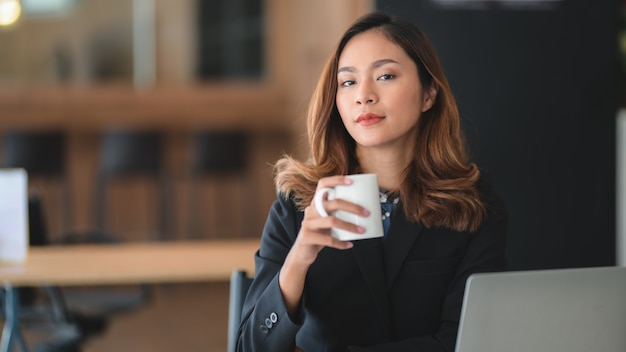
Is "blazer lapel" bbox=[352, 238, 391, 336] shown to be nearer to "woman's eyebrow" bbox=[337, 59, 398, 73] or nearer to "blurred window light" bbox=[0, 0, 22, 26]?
"woman's eyebrow" bbox=[337, 59, 398, 73]

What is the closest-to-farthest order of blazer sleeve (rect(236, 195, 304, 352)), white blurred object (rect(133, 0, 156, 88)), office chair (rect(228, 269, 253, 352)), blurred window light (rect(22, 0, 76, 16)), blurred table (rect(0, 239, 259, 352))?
blazer sleeve (rect(236, 195, 304, 352)), office chair (rect(228, 269, 253, 352)), blurred table (rect(0, 239, 259, 352)), white blurred object (rect(133, 0, 156, 88)), blurred window light (rect(22, 0, 76, 16))

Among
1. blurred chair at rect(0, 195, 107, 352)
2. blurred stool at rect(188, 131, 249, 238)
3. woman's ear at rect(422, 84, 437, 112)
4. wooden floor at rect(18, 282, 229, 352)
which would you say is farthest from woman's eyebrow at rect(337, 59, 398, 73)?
blurred stool at rect(188, 131, 249, 238)

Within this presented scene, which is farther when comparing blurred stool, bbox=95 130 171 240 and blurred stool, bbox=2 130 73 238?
blurred stool, bbox=95 130 171 240

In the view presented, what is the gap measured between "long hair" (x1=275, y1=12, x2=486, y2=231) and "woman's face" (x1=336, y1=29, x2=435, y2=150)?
0.02m

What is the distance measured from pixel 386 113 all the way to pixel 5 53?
20.3 feet

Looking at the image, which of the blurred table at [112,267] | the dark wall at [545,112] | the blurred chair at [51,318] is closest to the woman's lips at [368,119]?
the blurred table at [112,267]

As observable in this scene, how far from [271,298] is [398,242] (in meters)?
0.26

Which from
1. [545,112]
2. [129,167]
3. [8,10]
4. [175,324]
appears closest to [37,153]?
[129,167]

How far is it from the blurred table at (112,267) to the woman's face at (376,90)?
117cm

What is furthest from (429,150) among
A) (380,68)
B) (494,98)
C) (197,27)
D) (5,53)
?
(5,53)

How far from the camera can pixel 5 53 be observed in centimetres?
705

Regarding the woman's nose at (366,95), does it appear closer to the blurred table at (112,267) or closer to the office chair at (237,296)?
the office chair at (237,296)

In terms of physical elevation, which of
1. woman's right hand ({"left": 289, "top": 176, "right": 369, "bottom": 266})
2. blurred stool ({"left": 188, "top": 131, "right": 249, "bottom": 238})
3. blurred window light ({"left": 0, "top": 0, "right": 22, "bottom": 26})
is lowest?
blurred stool ({"left": 188, "top": 131, "right": 249, "bottom": 238})

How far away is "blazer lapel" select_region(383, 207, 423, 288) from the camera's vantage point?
5.05 feet
